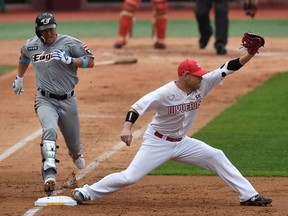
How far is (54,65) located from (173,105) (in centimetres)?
174

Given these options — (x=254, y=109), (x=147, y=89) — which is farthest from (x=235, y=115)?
(x=147, y=89)

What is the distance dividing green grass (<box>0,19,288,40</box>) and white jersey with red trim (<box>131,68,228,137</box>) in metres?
17.0

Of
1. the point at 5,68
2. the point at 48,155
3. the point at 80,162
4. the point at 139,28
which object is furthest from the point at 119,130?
the point at 139,28

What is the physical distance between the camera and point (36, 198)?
1083cm

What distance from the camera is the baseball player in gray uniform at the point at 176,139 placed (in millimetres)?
10070

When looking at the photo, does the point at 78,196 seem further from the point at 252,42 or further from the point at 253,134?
the point at 253,134

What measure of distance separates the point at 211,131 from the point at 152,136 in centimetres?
502

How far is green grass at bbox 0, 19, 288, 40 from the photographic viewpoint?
27753 mm

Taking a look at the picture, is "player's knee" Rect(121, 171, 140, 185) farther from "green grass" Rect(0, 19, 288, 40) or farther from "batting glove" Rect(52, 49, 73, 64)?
"green grass" Rect(0, 19, 288, 40)

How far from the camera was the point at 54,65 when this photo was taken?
11.2m

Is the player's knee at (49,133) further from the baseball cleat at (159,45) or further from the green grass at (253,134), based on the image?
the baseball cleat at (159,45)

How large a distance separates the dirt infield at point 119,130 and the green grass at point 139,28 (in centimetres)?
141

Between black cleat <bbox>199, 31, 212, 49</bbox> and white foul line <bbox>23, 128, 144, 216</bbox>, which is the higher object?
white foul line <bbox>23, 128, 144, 216</bbox>

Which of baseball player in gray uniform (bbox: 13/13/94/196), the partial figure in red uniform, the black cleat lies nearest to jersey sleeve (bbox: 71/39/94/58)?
baseball player in gray uniform (bbox: 13/13/94/196)
